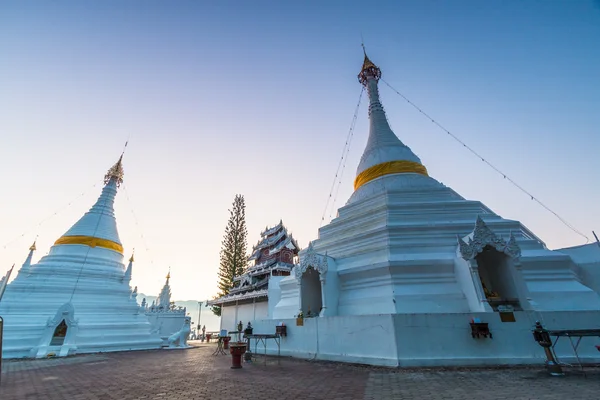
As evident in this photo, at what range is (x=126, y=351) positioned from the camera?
16672 mm

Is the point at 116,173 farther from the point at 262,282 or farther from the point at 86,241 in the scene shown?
the point at 262,282

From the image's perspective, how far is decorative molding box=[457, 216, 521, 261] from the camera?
31.6 feet

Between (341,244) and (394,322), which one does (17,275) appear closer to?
(341,244)

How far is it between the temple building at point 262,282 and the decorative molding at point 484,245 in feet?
36.2

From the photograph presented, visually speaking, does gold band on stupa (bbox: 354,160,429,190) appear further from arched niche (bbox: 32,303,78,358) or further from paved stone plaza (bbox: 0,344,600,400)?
arched niche (bbox: 32,303,78,358)

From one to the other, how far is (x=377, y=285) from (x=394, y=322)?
2.55 m

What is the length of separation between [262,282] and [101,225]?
13.0m

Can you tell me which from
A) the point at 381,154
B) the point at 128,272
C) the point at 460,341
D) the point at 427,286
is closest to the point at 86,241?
the point at 128,272

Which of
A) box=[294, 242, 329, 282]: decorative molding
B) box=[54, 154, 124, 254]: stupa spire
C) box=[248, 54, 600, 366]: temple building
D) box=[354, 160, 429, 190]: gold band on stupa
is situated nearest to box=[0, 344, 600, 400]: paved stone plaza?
box=[248, 54, 600, 366]: temple building

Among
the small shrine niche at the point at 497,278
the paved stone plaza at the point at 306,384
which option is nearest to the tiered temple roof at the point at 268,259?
the paved stone plaza at the point at 306,384

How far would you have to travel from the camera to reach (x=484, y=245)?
977cm

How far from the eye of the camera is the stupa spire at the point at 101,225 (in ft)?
66.5

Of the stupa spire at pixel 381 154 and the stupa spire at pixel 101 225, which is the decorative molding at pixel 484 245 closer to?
the stupa spire at pixel 381 154

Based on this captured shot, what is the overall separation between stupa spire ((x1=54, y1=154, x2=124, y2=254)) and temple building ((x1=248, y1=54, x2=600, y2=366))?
14.1 m
